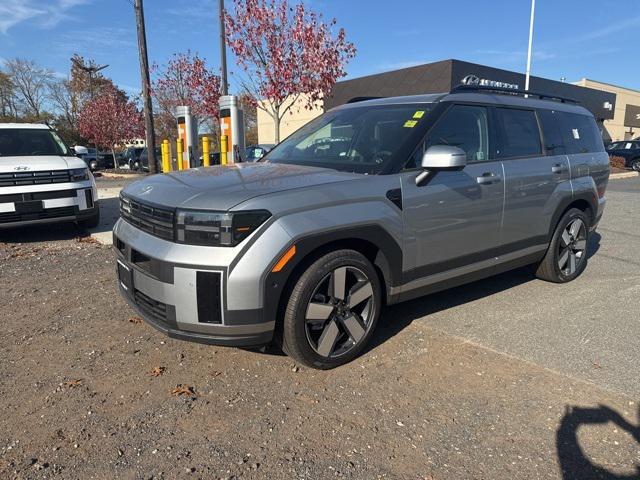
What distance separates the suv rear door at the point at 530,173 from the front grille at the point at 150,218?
2825mm

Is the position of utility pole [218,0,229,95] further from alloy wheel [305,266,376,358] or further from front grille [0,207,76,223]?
alloy wheel [305,266,376,358]

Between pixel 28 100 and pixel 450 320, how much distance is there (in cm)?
6098

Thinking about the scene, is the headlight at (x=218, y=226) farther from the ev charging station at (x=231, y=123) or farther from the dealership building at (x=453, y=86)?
the dealership building at (x=453, y=86)

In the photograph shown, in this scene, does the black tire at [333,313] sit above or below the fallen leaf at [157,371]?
above

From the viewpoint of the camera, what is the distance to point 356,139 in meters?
4.02

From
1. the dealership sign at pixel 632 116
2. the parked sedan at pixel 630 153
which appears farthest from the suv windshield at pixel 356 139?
the dealership sign at pixel 632 116

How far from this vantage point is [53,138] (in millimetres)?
8039

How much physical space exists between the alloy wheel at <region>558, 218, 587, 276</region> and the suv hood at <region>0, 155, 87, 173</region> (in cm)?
654

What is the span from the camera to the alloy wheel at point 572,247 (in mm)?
5184

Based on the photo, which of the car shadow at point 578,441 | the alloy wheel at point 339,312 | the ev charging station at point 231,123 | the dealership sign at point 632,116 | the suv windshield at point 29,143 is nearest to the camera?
the car shadow at point 578,441

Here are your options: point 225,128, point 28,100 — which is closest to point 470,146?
point 225,128

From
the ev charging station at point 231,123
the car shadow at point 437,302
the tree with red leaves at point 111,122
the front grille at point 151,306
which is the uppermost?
the tree with red leaves at point 111,122

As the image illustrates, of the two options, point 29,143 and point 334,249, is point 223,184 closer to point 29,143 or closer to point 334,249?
point 334,249

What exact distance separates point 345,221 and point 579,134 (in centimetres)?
361
